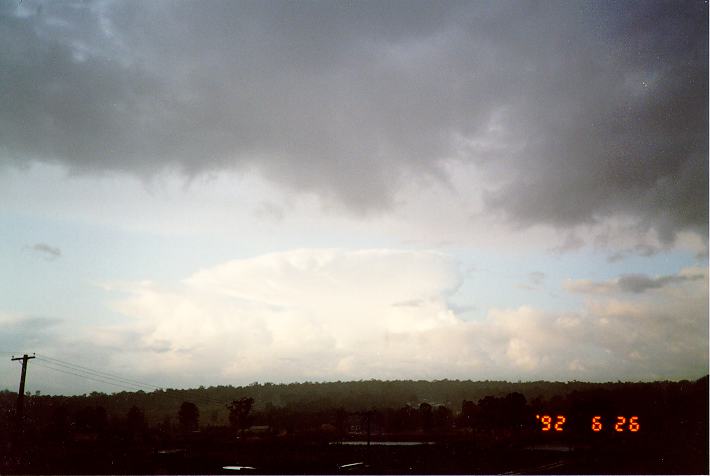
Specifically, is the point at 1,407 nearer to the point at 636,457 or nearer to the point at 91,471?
the point at 91,471

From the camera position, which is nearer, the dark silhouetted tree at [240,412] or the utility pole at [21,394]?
the utility pole at [21,394]

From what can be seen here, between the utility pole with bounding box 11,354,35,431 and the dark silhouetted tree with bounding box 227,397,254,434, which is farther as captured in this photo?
the dark silhouetted tree with bounding box 227,397,254,434

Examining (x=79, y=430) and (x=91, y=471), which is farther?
(x=79, y=430)

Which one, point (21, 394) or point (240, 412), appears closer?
point (21, 394)

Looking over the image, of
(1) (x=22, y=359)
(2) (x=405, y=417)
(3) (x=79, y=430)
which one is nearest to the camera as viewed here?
(1) (x=22, y=359)

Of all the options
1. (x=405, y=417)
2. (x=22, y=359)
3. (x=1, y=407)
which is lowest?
(x=405, y=417)

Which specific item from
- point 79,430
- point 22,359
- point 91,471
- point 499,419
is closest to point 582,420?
point 91,471

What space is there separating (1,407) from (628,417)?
88.2 meters

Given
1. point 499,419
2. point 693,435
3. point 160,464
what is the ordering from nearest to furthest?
point 160,464 < point 693,435 < point 499,419

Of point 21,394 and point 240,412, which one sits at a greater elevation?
point 21,394

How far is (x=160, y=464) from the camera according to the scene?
144 feet

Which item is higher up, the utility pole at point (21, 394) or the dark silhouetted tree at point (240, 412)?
the utility pole at point (21, 394)

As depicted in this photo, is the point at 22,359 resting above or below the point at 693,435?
above

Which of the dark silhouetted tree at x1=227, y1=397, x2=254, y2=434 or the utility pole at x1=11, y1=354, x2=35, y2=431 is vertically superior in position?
the utility pole at x1=11, y1=354, x2=35, y2=431
